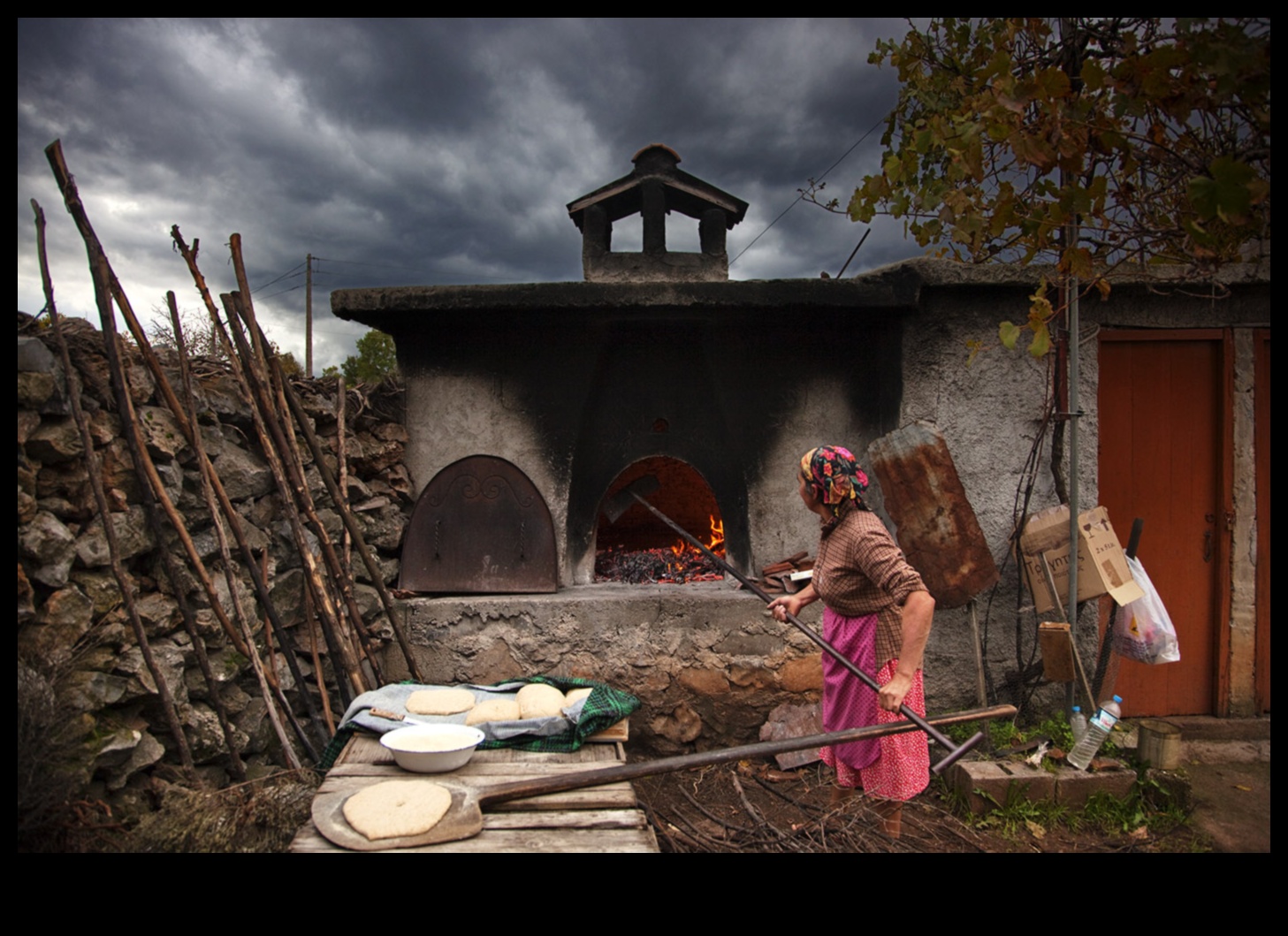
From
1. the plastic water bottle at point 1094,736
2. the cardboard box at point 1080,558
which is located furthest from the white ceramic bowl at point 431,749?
the cardboard box at point 1080,558

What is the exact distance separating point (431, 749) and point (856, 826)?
1684 millimetres

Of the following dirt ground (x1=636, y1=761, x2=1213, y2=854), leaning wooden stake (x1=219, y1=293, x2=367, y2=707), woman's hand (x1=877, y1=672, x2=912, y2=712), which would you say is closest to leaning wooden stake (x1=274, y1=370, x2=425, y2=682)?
leaning wooden stake (x1=219, y1=293, x2=367, y2=707)

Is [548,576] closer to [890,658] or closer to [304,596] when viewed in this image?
[304,596]

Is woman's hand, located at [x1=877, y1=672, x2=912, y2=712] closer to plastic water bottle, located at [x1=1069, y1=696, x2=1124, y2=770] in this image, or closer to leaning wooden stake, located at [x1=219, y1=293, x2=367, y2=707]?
plastic water bottle, located at [x1=1069, y1=696, x2=1124, y2=770]

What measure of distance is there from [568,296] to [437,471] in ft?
4.39

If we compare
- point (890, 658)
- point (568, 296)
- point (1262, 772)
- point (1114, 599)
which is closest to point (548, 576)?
point (568, 296)

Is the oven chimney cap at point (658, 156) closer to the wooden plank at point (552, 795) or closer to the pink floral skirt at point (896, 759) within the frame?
the pink floral skirt at point (896, 759)

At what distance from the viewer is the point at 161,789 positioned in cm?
263

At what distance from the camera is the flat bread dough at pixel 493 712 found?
9.46ft

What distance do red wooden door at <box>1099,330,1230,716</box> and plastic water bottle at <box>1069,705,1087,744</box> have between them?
3.32ft

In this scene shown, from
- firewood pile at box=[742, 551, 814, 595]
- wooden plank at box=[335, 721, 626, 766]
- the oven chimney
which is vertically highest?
the oven chimney

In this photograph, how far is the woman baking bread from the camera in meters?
2.81

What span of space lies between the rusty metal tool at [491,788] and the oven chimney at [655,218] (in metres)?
3.70

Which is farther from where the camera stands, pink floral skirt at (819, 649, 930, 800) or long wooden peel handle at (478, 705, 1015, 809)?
pink floral skirt at (819, 649, 930, 800)
